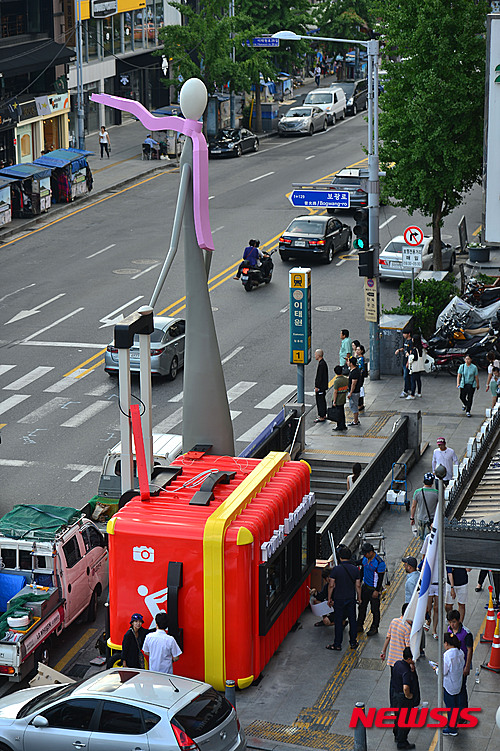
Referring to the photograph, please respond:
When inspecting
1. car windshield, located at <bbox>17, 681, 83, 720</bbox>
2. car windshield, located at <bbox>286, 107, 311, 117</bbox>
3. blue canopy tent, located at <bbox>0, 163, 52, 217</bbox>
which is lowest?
car windshield, located at <bbox>17, 681, 83, 720</bbox>

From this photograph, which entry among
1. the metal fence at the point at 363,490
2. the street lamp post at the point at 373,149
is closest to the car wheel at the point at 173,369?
the street lamp post at the point at 373,149

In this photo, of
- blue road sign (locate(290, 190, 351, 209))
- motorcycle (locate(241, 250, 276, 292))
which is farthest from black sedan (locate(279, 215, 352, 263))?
blue road sign (locate(290, 190, 351, 209))

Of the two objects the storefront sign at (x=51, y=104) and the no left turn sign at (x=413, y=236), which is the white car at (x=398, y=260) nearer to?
the no left turn sign at (x=413, y=236)

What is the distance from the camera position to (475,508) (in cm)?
1605

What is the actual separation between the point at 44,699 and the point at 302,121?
Result: 5816 centimetres

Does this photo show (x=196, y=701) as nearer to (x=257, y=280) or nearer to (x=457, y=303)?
(x=457, y=303)

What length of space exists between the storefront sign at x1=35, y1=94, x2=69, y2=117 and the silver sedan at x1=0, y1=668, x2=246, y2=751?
47.3m

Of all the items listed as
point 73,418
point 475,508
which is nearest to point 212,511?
point 475,508

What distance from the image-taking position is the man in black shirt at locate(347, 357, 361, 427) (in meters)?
28.8

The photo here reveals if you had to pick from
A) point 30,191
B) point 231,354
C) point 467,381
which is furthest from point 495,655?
point 30,191

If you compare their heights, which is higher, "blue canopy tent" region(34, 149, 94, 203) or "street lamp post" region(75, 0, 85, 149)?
"street lamp post" region(75, 0, 85, 149)

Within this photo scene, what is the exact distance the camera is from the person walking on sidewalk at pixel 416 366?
100ft

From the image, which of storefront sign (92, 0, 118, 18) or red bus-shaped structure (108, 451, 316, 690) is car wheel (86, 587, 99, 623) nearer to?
red bus-shaped structure (108, 451, 316, 690)

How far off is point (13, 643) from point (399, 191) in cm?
2296
